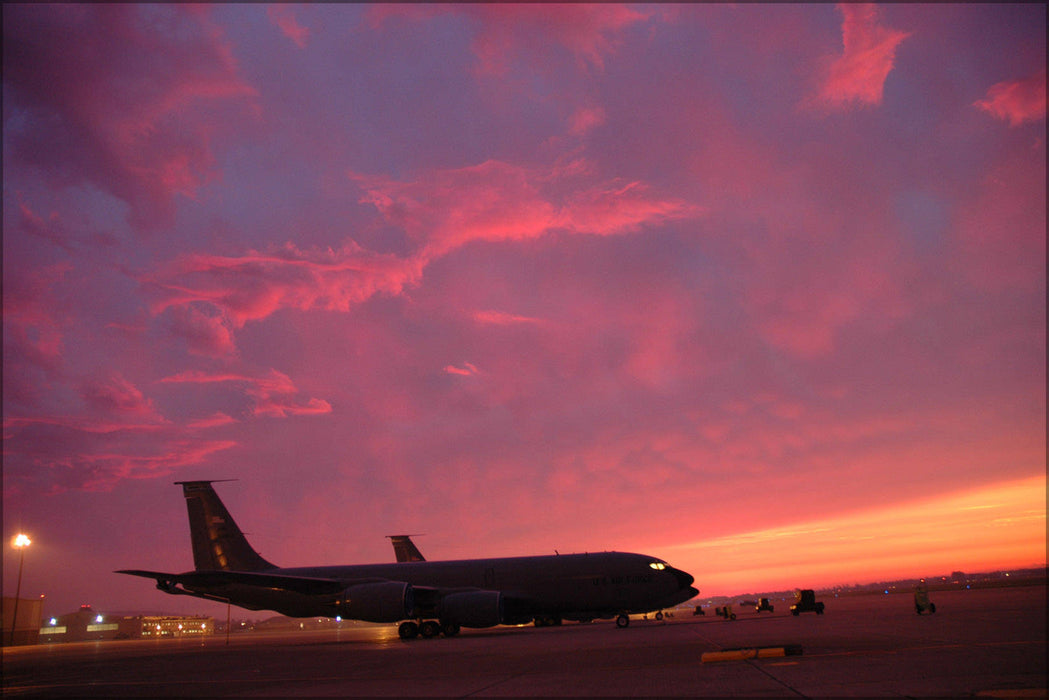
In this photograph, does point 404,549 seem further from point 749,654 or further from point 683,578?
point 749,654

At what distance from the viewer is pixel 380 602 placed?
31938 mm

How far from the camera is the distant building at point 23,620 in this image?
204ft

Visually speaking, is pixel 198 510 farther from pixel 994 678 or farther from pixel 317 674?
pixel 994 678

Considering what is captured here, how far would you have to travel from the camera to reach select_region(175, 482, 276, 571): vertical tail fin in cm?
3900

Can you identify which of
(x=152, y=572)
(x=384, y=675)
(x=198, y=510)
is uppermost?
(x=198, y=510)

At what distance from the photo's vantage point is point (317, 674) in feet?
52.1

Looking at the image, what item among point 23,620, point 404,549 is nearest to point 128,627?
point 23,620

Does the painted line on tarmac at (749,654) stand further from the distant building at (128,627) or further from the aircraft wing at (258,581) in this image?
the distant building at (128,627)

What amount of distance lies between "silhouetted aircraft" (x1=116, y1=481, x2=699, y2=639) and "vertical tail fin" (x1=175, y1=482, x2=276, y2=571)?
7.47 feet

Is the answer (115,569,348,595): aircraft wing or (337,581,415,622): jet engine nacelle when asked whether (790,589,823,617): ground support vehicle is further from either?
(115,569,348,595): aircraft wing

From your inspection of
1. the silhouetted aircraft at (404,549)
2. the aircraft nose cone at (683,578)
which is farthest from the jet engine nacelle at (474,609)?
the silhouetted aircraft at (404,549)

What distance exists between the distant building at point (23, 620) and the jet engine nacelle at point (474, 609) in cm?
5366

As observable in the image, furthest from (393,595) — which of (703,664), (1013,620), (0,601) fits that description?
(0,601)

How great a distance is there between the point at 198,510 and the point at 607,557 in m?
24.0
